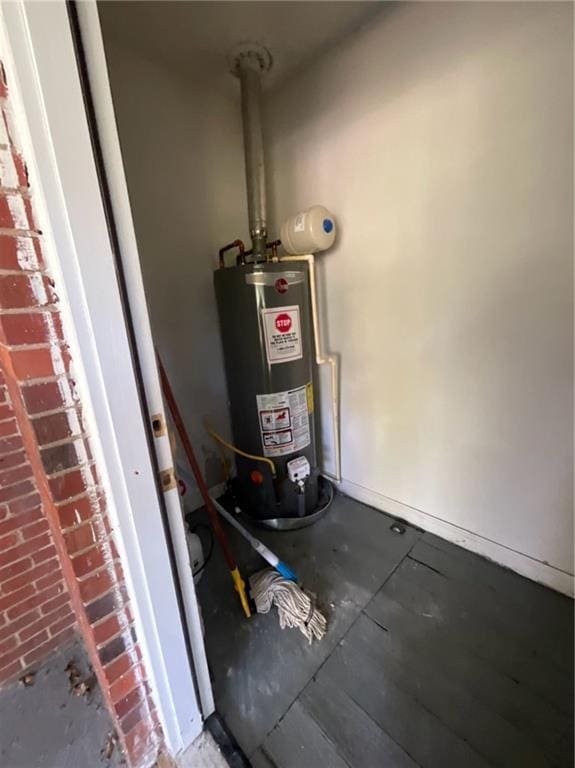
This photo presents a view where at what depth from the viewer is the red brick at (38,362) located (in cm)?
58

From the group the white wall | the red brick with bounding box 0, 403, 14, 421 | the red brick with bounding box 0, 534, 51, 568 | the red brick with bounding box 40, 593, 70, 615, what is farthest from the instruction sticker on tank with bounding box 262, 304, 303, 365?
the red brick with bounding box 40, 593, 70, 615

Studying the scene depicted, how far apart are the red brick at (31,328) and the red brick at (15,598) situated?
964mm

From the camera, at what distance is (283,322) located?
5.07ft

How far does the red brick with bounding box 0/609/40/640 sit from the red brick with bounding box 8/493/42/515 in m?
0.38

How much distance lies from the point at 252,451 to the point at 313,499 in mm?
457

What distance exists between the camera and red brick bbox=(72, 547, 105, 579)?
0.68 m

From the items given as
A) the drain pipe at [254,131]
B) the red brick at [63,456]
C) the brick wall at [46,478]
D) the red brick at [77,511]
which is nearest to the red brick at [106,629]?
the brick wall at [46,478]

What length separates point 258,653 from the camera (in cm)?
119

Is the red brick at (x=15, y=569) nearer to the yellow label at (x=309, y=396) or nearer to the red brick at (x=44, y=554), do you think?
the red brick at (x=44, y=554)

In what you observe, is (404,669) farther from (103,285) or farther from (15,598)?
(103,285)

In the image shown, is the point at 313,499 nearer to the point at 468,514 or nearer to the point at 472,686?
the point at 468,514

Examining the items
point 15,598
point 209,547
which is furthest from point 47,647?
point 209,547

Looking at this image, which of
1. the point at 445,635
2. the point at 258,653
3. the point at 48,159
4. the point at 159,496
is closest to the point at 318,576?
the point at 258,653

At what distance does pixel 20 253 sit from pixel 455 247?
4.54 feet
